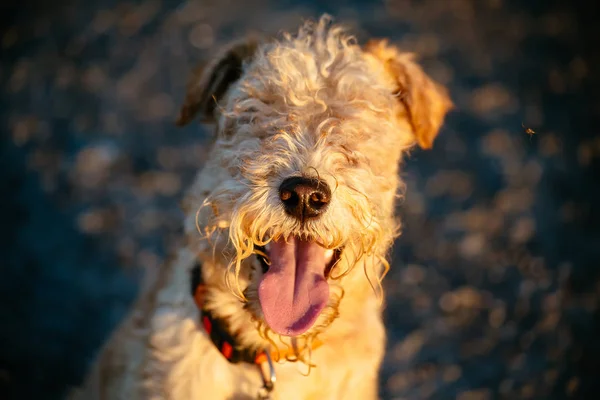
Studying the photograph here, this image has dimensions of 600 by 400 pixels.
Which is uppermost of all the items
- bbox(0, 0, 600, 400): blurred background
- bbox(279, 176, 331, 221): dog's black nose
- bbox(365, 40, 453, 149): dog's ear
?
bbox(365, 40, 453, 149): dog's ear

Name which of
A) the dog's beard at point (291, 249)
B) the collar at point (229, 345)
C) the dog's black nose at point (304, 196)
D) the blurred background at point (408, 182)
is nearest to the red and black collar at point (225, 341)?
the collar at point (229, 345)

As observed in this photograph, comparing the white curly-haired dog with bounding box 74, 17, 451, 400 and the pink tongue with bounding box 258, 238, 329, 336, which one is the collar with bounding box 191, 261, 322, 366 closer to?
the white curly-haired dog with bounding box 74, 17, 451, 400

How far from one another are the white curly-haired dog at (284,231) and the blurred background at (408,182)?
35.2 inches

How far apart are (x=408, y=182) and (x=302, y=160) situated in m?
4.06

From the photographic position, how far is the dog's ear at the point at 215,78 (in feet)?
10.1

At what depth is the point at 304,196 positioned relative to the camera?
2354 mm

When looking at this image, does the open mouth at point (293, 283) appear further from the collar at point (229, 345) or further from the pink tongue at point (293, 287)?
the collar at point (229, 345)

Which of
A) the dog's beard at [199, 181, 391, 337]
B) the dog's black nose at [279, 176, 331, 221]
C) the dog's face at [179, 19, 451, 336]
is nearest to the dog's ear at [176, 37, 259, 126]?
the dog's face at [179, 19, 451, 336]

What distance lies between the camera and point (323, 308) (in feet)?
8.58

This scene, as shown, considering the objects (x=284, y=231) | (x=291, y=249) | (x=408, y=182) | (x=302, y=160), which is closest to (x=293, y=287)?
(x=291, y=249)

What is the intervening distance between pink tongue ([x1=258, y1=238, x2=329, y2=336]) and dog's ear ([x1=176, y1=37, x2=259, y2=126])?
93 cm

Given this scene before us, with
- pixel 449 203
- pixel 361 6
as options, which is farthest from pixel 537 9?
pixel 449 203

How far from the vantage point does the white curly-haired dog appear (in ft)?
8.14

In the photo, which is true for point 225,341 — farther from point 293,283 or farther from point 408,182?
point 408,182
